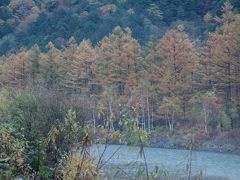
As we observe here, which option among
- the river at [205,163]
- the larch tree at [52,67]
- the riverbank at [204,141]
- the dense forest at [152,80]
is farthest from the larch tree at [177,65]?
the larch tree at [52,67]

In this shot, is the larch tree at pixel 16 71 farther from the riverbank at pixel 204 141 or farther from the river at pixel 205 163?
the river at pixel 205 163

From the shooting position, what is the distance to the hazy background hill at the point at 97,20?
292 ft

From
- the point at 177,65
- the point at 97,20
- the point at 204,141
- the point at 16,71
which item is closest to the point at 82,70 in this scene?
the point at 16,71

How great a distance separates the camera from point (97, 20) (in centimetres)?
9462

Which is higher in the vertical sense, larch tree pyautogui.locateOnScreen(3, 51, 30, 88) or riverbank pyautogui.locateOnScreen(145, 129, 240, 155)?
larch tree pyautogui.locateOnScreen(3, 51, 30, 88)

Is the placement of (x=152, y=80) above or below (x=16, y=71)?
below

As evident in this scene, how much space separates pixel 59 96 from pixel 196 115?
24244 millimetres

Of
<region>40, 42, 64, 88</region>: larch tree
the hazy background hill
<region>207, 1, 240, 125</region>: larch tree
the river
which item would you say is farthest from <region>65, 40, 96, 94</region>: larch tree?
the hazy background hill

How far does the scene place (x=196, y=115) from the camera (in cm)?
3944

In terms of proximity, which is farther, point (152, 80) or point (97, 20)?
point (97, 20)

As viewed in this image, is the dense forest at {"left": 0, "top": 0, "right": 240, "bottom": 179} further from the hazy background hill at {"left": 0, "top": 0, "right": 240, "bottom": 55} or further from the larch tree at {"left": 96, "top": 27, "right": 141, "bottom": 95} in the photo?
the hazy background hill at {"left": 0, "top": 0, "right": 240, "bottom": 55}

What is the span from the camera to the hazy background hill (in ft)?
292

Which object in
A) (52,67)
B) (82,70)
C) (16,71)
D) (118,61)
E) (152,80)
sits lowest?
(152,80)

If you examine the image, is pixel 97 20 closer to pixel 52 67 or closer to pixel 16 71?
pixel 16 71
